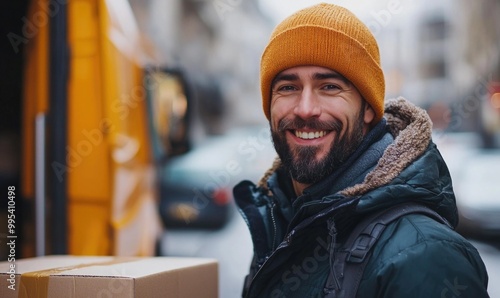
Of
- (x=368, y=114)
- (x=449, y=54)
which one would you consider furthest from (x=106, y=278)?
(x=449, y=54)

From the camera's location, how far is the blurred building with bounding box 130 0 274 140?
4.68 meters

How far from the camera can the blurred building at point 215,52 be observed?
4.68m

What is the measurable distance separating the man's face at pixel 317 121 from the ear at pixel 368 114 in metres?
0.03

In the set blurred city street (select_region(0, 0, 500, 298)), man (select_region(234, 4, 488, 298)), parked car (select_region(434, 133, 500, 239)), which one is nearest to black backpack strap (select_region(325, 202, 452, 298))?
man (select_region(234, 4, 488, 298))

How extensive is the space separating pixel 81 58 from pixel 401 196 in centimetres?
223

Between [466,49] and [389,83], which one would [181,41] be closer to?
[389,83]

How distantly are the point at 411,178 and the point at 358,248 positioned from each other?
237mm

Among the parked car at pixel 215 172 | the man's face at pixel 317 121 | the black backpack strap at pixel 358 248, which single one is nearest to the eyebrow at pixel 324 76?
the man's face at pixel 317 121

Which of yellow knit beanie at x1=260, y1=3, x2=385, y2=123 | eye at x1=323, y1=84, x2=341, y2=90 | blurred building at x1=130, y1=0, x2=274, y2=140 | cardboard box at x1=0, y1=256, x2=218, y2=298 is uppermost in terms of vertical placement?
blurred building at x1=130, y1=0, x2=274, y2=140

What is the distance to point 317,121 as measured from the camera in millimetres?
1740

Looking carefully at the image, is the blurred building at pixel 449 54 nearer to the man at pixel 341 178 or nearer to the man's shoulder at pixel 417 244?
the man at pixel 341 178

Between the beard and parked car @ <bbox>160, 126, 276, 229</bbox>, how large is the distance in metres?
2.85

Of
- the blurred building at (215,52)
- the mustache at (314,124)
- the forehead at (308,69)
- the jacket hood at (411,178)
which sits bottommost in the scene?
the jacket hood at (411,178)

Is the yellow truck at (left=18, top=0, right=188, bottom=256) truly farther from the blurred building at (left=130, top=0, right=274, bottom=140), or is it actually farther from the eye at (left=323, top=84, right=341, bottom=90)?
the eye at (left=323, top=84, right=341, bottom=90)
